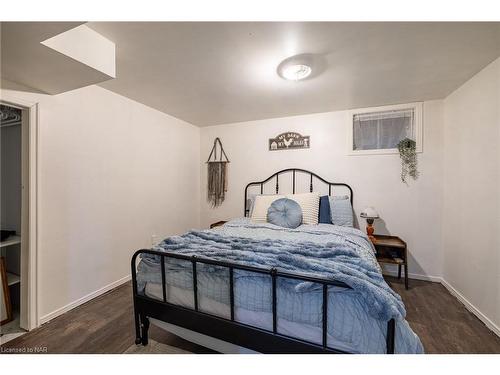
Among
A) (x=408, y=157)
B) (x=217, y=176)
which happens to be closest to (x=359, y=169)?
(x=408, y=157)

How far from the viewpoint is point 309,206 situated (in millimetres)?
2686

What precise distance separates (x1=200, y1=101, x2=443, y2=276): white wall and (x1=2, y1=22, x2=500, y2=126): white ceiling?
494 mm

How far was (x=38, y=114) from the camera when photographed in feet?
5.88

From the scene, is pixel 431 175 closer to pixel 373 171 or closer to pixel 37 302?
pixel 373 171

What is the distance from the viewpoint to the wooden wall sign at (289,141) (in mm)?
3234

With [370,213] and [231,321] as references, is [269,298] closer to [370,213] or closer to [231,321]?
[231,321]

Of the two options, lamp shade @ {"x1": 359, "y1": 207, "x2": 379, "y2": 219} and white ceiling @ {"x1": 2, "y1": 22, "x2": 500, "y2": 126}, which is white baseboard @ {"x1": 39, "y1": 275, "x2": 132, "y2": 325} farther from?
lamp shade @ {"x1": 359, "y1": 207, "x2": 379, "y2": 219}

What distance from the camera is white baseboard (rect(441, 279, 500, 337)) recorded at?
1739 mm

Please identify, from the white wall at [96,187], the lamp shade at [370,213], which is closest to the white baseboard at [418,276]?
the lamp shade at [370,213]

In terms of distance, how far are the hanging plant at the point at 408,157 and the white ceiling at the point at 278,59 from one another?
0.52m

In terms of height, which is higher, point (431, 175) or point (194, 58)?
point (194, 58)

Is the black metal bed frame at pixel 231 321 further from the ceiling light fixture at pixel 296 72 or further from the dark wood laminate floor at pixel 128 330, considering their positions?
the ceiling light fixture at pixel 296 72

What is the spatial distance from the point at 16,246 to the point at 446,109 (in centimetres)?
501
